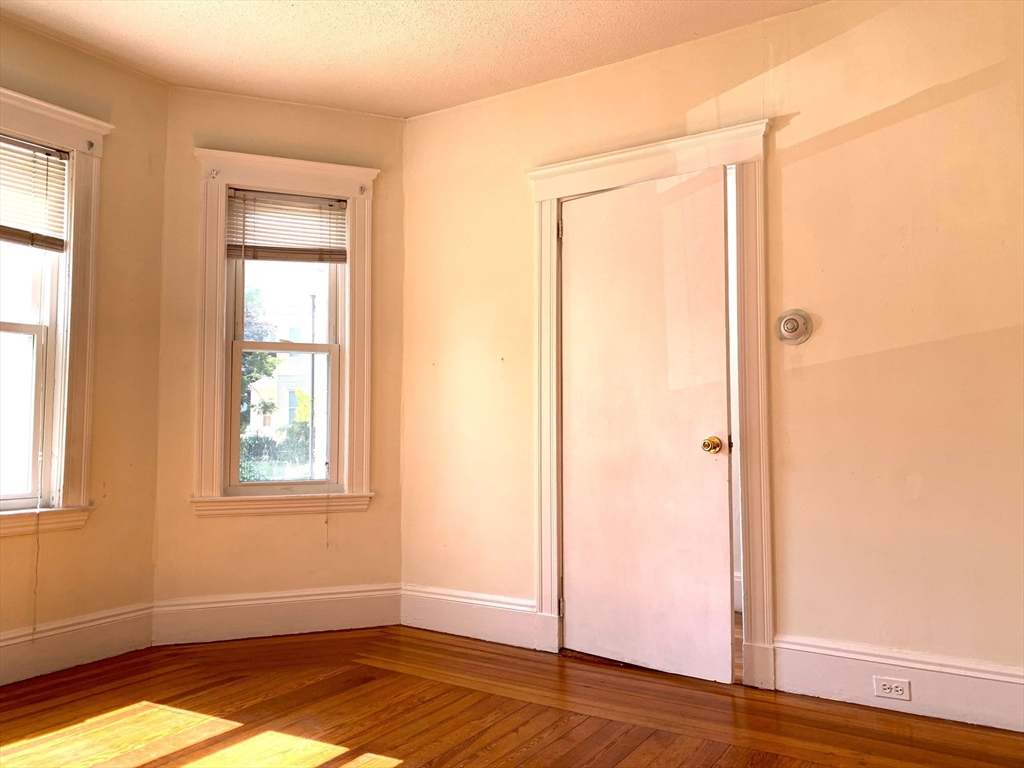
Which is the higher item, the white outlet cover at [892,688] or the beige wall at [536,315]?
the beige wall at [536,315]

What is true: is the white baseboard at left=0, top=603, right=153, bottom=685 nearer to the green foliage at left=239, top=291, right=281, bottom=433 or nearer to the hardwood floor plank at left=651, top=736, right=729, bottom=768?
the green foliage at left=239, top=291, right=281, bottom=433

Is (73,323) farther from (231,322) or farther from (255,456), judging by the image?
(255,456)

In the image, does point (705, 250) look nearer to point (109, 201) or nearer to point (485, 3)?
point (485, 3)

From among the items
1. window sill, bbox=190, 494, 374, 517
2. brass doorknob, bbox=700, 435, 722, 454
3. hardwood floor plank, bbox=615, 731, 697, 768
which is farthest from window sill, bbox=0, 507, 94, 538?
brass doorknob, bbox=700, 435, 722, 454

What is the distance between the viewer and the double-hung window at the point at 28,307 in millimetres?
3422

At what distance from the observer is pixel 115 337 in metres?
3.79

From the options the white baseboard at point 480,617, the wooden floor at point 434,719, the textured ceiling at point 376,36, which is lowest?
the wooden floor at point 434,719

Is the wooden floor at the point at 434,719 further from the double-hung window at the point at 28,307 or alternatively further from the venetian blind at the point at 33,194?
the venetian blind at the point at 33,194

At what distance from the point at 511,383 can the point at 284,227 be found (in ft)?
5.13

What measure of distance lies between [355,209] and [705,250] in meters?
2.05

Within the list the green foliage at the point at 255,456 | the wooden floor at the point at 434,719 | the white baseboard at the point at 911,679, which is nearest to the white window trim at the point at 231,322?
the green foliage at the point at 255,456

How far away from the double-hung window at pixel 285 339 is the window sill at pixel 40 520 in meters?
0.75

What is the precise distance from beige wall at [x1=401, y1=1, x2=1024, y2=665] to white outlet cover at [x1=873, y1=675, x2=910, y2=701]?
15 centimetres

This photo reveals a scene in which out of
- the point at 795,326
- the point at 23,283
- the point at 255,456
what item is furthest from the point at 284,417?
the point at 795,326
